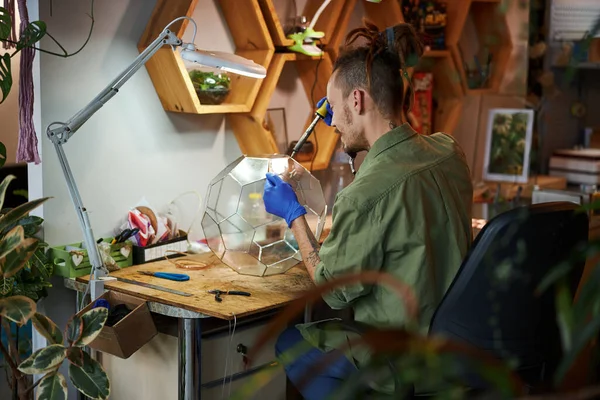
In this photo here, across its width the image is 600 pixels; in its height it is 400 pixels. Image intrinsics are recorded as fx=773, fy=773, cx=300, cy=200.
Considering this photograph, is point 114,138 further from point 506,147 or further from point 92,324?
point 506,147

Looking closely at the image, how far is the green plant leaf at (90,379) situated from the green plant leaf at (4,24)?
0.93 meters

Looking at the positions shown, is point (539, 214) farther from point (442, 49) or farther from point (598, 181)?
point (598, 181)

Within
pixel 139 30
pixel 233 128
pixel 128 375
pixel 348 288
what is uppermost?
pixel 139 30

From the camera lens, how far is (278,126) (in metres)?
3.22

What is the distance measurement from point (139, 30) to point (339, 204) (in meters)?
1.13

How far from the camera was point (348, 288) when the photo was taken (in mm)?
1939

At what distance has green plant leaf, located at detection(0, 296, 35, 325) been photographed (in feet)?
5.95

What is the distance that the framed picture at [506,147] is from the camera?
151 inches

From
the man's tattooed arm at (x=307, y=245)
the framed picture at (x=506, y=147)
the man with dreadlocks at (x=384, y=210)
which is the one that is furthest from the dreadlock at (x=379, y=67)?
the framed picture at (x=506, y=147)

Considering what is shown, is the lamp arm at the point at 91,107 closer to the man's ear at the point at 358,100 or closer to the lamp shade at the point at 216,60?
the lamp shade at the point at 216,60

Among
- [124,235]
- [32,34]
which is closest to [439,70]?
[124,235]

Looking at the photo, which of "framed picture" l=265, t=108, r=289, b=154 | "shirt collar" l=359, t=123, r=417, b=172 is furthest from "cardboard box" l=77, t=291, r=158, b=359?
"framed picture" l=265, t=108, r=289, b=154

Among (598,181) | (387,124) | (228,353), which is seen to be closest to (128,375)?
(228,353)

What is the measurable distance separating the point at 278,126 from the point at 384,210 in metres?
1.36
